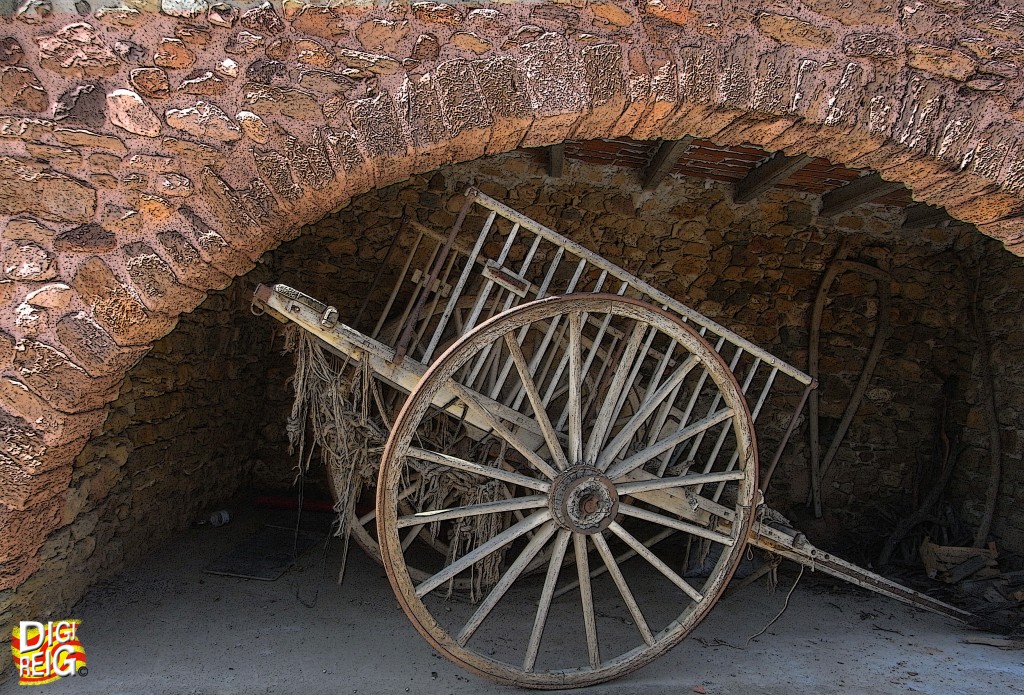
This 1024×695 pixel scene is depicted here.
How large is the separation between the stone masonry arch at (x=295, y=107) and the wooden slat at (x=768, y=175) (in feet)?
2.81

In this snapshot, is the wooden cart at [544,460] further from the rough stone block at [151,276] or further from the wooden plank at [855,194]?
the wooden plank at [855,194]

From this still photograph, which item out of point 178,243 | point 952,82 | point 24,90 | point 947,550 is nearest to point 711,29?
point 952,82

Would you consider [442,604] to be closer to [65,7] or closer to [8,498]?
[8,498]

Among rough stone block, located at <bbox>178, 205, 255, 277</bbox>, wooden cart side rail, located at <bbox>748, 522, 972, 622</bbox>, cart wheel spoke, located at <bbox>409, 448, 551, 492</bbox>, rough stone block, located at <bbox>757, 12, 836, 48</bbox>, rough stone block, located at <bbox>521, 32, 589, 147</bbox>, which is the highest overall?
rough stone block, located at <bbox>757, 12, 836, 48</bbox>

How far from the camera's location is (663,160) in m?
3.54

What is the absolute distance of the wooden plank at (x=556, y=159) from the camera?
3.61 meters

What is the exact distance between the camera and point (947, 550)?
3.91m

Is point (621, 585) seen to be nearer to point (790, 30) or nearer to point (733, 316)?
point (790, 30)

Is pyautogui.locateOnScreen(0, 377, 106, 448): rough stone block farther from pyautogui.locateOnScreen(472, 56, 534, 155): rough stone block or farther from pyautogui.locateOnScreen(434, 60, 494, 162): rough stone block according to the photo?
pyautogui.locateOnScreen(472, 56, 534, 155): rough stone block

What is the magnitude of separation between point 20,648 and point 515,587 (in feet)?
→ 6.93

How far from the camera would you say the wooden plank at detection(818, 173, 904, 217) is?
11.5ft

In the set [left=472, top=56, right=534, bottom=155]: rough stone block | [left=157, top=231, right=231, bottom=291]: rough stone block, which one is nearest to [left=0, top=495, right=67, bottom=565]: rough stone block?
[left=157, top=231, right=231, bottom=291]: rough stone block

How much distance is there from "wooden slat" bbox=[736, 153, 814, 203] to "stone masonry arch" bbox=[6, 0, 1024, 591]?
0.86 m

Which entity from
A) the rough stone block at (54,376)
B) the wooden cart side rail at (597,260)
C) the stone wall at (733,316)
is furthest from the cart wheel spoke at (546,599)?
the stone wall at (733,316)
